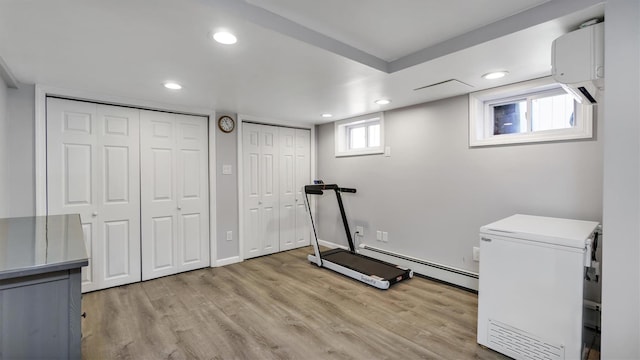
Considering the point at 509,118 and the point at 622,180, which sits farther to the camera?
the point at 509,118

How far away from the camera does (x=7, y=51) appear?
1.94 metres

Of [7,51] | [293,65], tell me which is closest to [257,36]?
[293,65]

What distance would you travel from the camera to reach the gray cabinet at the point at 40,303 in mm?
1062

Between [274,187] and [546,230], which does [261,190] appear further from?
[546,230]

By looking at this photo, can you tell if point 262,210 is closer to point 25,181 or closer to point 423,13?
point 25,181

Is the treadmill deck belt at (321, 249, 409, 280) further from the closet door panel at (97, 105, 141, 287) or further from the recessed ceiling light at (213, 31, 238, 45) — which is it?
the recessed ceiling light at (213, 31, 238, 45)

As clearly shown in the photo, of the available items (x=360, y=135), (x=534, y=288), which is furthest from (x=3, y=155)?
(x=534, y=288)

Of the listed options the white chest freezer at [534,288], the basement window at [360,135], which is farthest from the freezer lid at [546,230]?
the basement window at [360,135]

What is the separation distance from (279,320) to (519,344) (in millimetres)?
1714

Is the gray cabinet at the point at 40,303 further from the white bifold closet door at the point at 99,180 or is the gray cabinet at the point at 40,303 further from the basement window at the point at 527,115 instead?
the basement window at the point at 527,115

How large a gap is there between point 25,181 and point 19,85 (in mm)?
862

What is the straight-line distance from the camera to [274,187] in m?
4.39

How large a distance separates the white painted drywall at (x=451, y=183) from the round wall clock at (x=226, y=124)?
1.70 m


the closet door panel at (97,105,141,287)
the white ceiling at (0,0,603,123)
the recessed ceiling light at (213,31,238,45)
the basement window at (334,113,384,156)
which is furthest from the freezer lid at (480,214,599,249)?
the closet door panel at (97,105,141,287)
